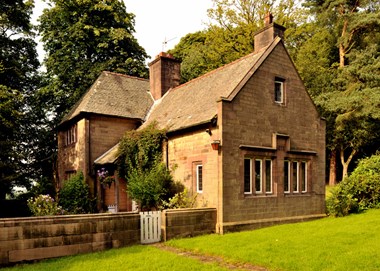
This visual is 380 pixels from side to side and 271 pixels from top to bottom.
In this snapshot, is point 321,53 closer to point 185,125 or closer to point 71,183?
point 185,125

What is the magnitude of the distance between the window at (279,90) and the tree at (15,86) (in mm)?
13432

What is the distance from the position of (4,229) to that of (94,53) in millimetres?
25466

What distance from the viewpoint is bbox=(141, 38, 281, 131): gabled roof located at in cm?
1602

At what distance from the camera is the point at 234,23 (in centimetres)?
3462

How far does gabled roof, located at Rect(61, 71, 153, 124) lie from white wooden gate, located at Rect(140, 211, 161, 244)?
10.5 metres

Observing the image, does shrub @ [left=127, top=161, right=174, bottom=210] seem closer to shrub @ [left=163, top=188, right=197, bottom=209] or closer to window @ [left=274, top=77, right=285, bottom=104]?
shrub @ [left=163, top=188, right=197, bottom=209]

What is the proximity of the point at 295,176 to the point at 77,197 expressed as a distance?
40.9 feet

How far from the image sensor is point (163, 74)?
25188 millimetres

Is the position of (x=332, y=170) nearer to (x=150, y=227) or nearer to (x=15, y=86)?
(x=150, y=227)

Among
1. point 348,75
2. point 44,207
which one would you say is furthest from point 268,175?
point 348,75

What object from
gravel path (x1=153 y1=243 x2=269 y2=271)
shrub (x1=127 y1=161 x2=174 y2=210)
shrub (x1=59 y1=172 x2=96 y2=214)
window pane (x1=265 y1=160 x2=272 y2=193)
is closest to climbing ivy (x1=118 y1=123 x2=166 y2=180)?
shrub (x1=127 y1=161 x2=174 y2=210)

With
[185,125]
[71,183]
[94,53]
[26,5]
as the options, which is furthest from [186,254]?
[94,53]

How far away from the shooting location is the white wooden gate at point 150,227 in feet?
41.2

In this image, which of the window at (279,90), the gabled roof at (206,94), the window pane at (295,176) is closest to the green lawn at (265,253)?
the window pane at (295,176)
